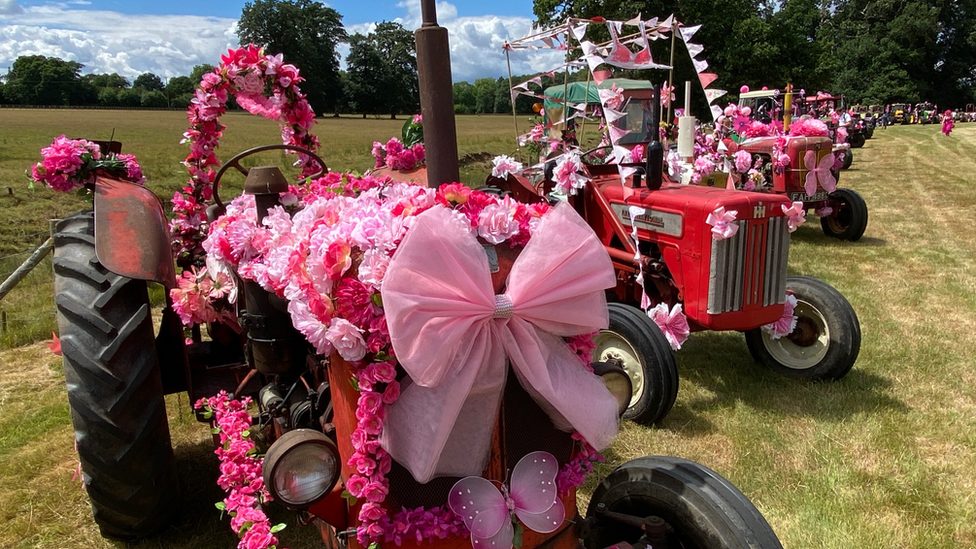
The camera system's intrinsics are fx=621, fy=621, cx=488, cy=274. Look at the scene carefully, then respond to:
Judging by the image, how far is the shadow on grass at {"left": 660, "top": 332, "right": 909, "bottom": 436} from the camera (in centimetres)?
386

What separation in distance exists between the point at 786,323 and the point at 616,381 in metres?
2.70

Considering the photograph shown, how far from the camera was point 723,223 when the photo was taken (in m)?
3.66

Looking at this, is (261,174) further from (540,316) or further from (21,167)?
(21,167)

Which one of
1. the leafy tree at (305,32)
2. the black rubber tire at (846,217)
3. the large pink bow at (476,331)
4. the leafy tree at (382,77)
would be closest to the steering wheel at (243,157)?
the large pink bow at (476,331)

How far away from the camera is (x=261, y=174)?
2203mm

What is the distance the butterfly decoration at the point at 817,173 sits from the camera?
8375 millimetres

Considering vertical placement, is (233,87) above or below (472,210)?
above

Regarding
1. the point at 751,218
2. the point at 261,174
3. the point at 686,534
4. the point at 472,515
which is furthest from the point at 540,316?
the point at 751,218

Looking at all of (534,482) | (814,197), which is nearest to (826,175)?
(814,197)

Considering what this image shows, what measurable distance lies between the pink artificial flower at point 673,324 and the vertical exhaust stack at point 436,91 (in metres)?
2.32

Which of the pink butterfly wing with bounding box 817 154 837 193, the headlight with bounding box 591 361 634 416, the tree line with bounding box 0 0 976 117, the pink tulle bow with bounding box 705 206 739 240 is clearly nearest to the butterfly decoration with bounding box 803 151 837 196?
the pink butterfly wing with bounding box 817 154 837 193

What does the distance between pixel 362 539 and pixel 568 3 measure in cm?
2823

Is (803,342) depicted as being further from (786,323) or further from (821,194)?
(821,194)

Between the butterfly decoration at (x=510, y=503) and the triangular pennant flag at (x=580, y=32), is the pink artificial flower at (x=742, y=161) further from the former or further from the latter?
the butterfly decoration at (x=510, y=503)
